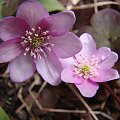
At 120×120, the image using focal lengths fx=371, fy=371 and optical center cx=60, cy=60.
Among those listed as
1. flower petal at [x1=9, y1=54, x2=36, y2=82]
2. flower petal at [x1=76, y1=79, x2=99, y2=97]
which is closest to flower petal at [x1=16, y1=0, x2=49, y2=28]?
flower petal at [x1=9, y1=54, x2=36, y2=82]

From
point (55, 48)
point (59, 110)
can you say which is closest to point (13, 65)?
point (55, 48)

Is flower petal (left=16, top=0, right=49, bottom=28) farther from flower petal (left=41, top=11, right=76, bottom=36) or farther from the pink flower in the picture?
the pink flower

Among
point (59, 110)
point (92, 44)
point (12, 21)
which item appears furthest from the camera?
point (59, 110)

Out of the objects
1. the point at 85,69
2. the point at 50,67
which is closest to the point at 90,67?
the point at 85,69

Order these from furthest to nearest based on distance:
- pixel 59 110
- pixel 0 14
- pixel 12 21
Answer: pixel 59 110, pixel 0 14, pixel 12 21

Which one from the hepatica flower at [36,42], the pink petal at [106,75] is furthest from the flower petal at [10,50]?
the pink petal at [106,75]

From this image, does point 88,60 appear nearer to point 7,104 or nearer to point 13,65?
point 13,65
